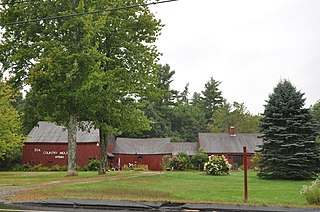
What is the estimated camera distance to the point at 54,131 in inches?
2079

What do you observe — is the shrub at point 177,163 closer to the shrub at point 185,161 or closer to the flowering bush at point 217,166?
the shrub at point 185,161

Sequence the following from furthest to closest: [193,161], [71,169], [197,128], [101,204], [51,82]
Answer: [197,128] → [193,161] → [71,169] → [51,82] → [101,204]

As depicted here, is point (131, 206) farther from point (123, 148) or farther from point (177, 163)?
point (123, 148)

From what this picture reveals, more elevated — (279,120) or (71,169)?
(279,120)

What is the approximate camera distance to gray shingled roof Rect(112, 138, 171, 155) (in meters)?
56.7

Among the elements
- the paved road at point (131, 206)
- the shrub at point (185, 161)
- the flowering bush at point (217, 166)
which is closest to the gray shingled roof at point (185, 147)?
the shrub at point (185, 161)

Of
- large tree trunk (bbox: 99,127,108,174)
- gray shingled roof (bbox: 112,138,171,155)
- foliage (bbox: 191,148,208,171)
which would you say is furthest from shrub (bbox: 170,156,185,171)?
large tree trunk (bbox: 99,127,108,174)

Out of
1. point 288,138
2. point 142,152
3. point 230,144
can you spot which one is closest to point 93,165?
point 142,152

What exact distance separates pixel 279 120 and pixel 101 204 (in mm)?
21672

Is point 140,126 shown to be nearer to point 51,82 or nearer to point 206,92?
point 51,82

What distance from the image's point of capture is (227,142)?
57281 mm

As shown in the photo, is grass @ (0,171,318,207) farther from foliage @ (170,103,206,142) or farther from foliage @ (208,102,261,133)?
foliage @ (170,103,206,142)

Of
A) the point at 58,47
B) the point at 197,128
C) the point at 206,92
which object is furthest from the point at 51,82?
the point at 206,92

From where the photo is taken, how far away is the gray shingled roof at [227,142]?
56.0 m
